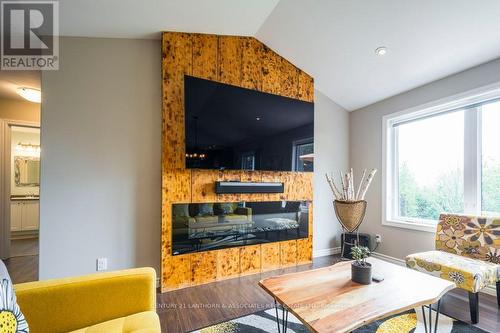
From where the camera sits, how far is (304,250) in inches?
129

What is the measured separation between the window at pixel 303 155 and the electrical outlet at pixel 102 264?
2.33 meters

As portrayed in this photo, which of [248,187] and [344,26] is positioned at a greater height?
[344,26]

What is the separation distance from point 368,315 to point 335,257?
2.51m

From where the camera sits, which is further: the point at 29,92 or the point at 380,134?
the point at 380,134

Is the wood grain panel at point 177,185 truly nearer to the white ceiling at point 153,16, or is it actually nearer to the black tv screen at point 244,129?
the black tv screen at point 244,129

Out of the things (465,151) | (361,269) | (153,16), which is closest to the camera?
(361,269)

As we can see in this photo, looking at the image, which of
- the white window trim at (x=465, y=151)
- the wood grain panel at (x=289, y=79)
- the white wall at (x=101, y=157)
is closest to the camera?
the white wall at (x=101, y=157)

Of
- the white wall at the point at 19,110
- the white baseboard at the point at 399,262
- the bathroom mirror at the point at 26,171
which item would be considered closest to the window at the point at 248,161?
the white baseboard at the point at 399,262

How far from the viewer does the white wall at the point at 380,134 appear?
2.54 metres

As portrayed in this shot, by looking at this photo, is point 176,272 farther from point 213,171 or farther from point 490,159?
point 490,159

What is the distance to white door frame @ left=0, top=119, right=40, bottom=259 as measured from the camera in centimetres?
333

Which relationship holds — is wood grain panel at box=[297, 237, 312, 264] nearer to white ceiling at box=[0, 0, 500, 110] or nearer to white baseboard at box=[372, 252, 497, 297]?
white baseboard at box=[372, 252, 497, 297]

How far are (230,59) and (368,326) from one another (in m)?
2.93

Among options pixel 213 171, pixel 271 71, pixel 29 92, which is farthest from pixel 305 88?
pixel 29 92
